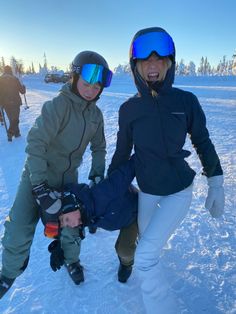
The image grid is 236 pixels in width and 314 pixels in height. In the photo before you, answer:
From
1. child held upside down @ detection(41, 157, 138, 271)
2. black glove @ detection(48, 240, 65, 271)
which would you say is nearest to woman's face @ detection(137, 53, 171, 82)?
child held upside down @ detection(41, 157, 138, 271)

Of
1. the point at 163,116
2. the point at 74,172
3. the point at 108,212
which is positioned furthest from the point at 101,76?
the point at 108,212

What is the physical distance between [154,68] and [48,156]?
1.21 meters

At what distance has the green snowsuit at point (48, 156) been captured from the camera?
98.2 inches

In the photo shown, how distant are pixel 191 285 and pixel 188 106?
5.65 feet

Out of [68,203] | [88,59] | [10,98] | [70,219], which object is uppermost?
[88,59]

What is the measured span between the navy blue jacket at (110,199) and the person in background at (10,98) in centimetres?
711

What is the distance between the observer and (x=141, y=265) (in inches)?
90.8

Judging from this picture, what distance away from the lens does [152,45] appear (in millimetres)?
2430

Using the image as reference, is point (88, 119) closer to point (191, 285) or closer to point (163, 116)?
point (163, 116)

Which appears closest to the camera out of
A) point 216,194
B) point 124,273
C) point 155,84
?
point 155,84

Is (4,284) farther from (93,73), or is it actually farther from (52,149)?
(93,73)

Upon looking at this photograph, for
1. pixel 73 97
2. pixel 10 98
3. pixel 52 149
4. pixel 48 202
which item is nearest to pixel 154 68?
pixel 73 97

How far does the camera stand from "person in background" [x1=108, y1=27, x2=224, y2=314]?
7.73ft

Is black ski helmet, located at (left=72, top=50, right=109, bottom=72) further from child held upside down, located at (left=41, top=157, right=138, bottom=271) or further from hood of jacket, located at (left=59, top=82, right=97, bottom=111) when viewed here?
child held upside down, located at (left=41, top=157, right=138, bottom=271)
